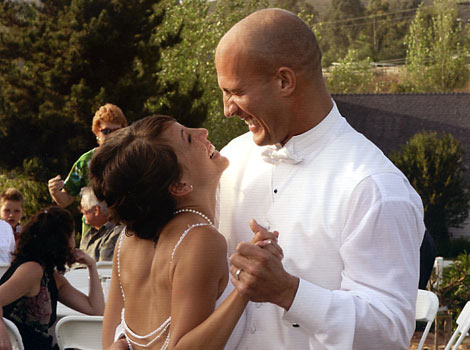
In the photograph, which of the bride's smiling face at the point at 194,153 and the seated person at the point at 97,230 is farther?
the seated person at the point at 97,230

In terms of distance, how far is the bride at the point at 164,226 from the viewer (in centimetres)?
217

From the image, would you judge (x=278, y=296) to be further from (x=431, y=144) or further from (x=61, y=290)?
(x=431, y=144)

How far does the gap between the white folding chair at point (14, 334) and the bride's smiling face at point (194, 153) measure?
8.39ft

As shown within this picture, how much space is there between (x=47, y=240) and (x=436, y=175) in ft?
94.7

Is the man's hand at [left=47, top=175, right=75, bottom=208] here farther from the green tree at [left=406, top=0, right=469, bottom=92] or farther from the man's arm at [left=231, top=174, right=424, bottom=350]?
the green tree at [left=406, top=0, right=469, bottom=92]

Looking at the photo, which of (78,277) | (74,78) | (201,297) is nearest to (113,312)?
(201,297)

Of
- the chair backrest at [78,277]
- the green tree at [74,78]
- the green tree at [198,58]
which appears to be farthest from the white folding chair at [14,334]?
the green tree at [198,58]

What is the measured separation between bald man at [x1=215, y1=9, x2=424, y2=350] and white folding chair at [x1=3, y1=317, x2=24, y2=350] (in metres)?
2.40

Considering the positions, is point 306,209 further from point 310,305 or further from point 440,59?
point 440,59

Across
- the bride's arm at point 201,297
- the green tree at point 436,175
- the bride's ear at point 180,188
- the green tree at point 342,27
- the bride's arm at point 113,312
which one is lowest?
the green tree at point 342,27

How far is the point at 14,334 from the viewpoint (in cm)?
452

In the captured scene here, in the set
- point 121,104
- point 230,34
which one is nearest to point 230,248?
point 230,34

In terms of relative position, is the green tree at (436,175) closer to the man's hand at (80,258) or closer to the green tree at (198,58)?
the green tree at (198,58)

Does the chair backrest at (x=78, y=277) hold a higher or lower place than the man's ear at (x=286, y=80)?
lower
